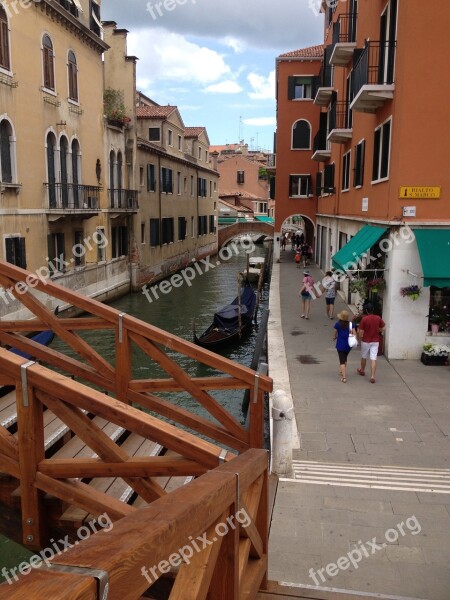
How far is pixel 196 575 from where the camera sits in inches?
71.6

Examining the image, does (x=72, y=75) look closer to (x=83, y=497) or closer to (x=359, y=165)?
(x=359, y=165)

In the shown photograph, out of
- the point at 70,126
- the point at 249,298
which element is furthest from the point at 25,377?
the point at 70,126

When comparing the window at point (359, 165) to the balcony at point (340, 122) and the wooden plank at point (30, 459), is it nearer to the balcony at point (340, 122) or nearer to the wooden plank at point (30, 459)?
the balcony at point (340, 122)

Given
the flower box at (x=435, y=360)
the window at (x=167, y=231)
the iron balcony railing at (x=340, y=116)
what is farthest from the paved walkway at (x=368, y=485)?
the window at (x=167, y=231)

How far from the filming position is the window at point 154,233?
28600 mm

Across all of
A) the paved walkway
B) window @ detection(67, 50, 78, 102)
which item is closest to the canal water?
the paved walkway

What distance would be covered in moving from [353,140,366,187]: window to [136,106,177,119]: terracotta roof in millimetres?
18211

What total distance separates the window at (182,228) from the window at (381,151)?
23016 millimetres

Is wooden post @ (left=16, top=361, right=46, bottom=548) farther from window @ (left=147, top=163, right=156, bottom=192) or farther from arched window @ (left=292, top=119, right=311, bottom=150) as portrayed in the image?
arched window @ (left=292, top=119, right=311, bottom=150)

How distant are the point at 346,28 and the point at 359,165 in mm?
6849

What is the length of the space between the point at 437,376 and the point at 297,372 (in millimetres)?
2525

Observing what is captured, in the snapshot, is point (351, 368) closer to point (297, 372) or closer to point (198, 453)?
point (297, 372)

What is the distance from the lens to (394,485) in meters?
5.81

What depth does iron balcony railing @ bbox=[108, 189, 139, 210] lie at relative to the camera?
23.6m
